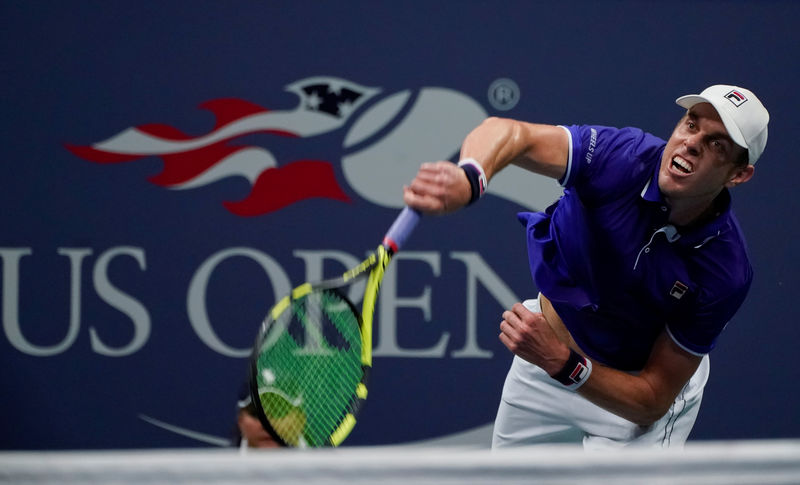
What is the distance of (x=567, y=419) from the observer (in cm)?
342

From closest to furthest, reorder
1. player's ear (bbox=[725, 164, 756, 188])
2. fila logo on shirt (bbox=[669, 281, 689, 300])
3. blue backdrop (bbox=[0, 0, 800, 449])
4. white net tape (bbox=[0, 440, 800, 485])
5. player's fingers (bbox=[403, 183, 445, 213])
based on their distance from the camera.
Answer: white net tape (bbox=[0, 440, 800, 485]) → player's fingers (bbox=[403, 183, 445, 213]) → player's ear (bbox=[725, 164, 756, 188]) → fila logo on shirt (bbox=[669, 281, 689, 300]) → blue backdrop (bbox=[0, 0, 800, 449])

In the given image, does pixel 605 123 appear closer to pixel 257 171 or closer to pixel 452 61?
pixel 452 61

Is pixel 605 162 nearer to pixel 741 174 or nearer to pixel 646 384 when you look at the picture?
pixel 741 174

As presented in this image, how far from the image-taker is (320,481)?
63.7 inches

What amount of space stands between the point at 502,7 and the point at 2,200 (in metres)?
2.13

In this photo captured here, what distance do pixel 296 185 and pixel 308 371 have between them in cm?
183

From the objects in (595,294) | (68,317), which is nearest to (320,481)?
(595,294)

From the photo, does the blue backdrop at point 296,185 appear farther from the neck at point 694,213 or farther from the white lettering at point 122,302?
the neck at point 694,213

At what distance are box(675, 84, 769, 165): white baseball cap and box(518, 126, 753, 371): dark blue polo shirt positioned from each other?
7.7 inches

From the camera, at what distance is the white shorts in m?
3.37

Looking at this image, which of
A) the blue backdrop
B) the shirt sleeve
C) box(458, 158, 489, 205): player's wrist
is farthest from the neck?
the blue backdrop

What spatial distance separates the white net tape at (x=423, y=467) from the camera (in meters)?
1.58

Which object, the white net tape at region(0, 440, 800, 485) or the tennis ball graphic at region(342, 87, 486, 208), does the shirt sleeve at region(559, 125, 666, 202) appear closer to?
the white net tape at region(0, 440, 800, 485)

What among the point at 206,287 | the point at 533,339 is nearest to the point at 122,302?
the point at 206,287
